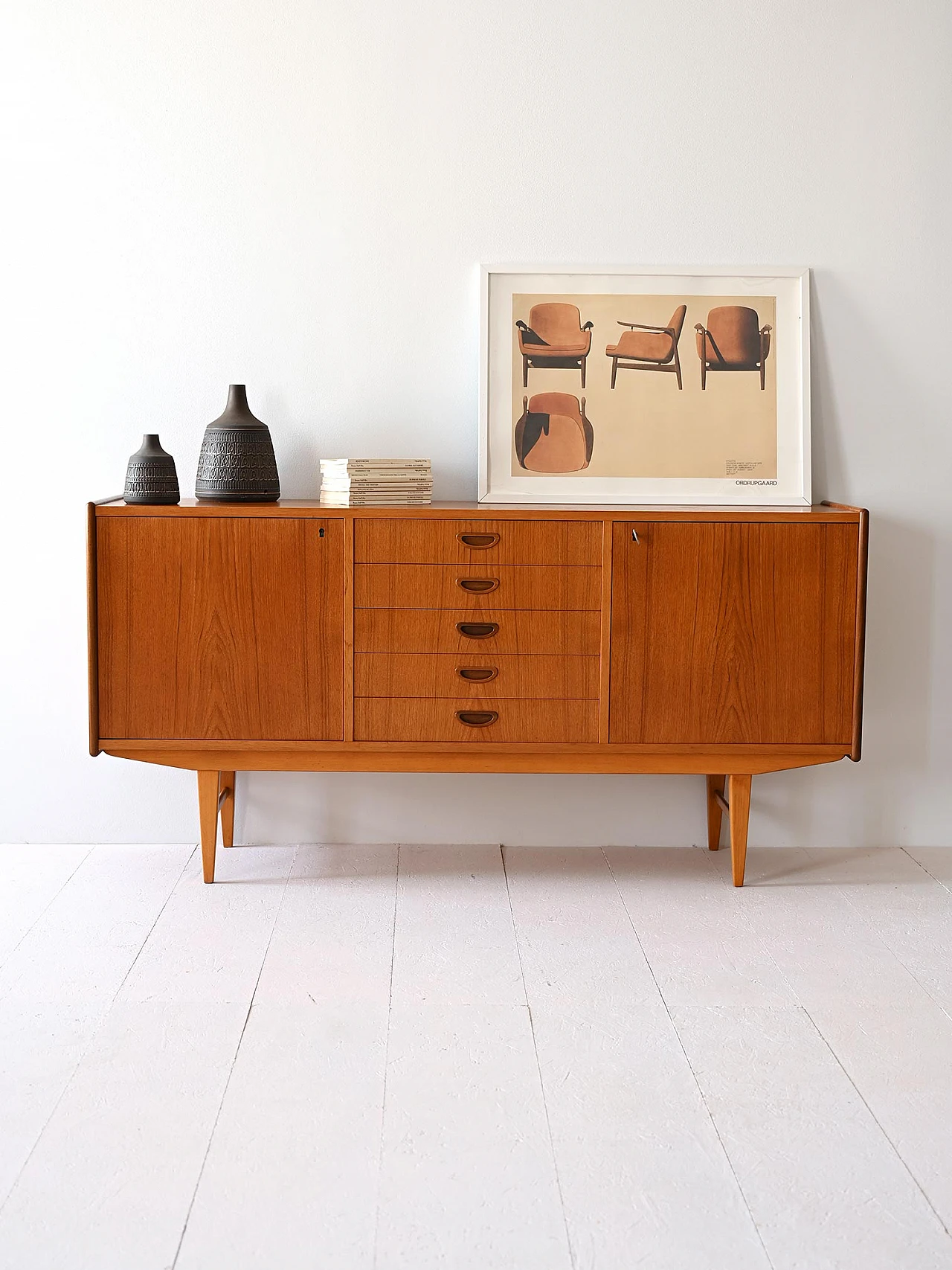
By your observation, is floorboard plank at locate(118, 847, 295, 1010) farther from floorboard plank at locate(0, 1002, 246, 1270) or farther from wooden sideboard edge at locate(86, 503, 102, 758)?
wooden sideboard edge at locate(86, 503, 102, 758)

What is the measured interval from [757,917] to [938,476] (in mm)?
1180

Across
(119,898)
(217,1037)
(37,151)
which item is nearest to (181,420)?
(37,151)

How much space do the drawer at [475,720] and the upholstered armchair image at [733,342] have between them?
0.87 metres

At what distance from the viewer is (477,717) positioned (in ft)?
8.34

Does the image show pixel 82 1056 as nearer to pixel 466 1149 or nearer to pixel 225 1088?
pixel 225 1088

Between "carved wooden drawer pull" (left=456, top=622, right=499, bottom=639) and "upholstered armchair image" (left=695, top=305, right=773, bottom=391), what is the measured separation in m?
0.80

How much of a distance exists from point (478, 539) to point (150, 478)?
0.72m

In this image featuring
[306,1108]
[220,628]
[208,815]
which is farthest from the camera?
[208,815]

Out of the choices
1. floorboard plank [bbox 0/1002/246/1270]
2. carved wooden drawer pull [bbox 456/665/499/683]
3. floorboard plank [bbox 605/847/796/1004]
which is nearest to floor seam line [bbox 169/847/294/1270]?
floorboard plank [bbox 0/1002/246/1270]

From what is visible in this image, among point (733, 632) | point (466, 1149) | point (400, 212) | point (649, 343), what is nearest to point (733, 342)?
point (649, 343)

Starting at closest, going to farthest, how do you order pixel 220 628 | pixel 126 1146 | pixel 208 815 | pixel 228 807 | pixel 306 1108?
pixel 126 1146, pixel 306 1108, pixel 220 628, pixel 208 815, pixel 228 807

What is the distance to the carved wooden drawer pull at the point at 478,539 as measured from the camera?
2486 millimetres

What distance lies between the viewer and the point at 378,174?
2721 millimetres

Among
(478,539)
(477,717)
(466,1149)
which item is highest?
(478,539)
